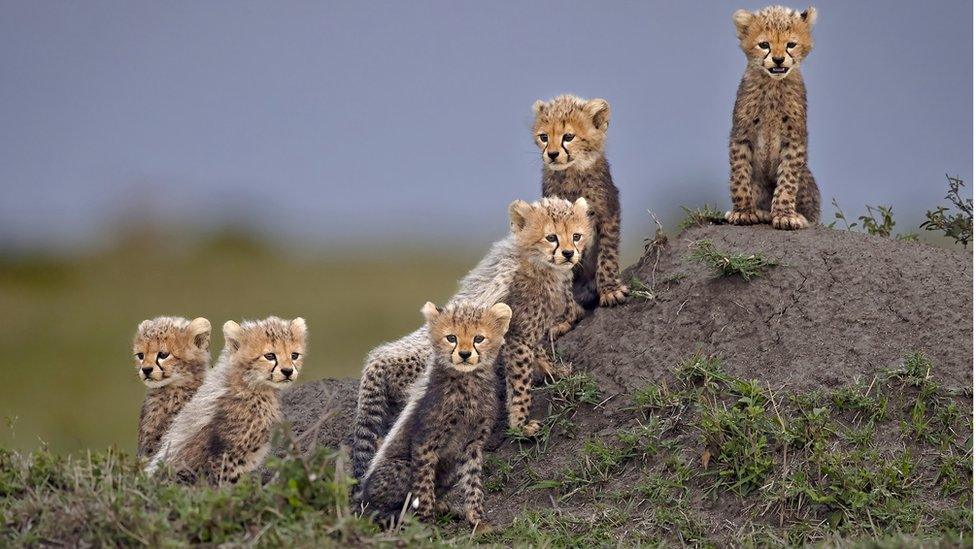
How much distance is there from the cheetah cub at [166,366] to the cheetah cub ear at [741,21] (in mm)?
3423

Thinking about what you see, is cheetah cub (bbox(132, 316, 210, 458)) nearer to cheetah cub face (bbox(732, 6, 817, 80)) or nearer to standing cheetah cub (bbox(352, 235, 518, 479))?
standing cheetah cub (bbox(352, 235, 518, 479))

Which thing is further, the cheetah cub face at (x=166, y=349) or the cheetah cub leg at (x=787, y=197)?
the cheetah cub leg at (x=787, y=197)

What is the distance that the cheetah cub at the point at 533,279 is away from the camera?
275 inches

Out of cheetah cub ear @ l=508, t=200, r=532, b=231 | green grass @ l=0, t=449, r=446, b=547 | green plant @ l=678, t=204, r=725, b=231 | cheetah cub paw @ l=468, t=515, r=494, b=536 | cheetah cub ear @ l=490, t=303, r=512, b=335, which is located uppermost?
cheetah cub ear @ l=508, t=200, r=532, b=231

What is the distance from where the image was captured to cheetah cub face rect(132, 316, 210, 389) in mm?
6828

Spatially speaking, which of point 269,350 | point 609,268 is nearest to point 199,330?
point 269,350

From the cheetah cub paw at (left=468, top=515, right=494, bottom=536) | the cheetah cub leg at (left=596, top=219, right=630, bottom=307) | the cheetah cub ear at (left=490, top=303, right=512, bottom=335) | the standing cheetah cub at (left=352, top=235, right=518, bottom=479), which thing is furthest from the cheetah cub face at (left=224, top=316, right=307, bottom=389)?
the cheetah cub leg at (left=596, top=219, right=630, bottom=307)

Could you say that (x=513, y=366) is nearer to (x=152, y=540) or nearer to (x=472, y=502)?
(x=472, y=502)

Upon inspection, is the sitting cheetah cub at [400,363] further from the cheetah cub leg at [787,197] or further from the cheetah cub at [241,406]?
the cheetah cub leg at [787,197]

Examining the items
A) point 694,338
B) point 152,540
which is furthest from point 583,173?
point 152,540

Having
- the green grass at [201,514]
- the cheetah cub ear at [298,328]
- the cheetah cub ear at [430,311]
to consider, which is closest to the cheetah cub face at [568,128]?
the cheetah cub ear at [430,311]

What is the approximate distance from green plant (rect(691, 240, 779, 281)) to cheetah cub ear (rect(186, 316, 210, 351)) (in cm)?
282

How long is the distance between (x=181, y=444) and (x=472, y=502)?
1.44 m

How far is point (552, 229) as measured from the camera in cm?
697
